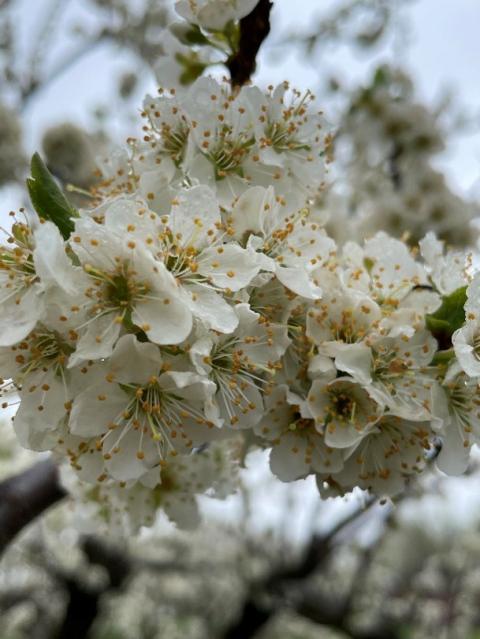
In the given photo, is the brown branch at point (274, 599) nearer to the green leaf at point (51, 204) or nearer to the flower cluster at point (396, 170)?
the flower cluster at point (396, 170)

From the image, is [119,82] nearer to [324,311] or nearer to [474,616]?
[324,311]

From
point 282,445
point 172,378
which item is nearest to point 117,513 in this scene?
point 282,445

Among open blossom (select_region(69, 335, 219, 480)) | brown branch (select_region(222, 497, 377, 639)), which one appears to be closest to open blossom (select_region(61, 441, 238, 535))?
open blossom (select_region(69, 335, 219, 480))

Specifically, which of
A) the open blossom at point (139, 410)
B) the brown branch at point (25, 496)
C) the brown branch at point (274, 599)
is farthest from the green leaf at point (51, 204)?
the brown branch at point (274, 599)

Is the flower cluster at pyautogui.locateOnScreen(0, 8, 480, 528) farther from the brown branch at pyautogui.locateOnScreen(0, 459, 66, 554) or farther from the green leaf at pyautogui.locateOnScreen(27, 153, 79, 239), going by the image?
the brown branch at pyautogui.locateOnScreen(0, 459, 66, 554)

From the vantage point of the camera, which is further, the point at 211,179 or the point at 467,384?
the point at 211,179

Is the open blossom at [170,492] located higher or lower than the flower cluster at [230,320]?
lower

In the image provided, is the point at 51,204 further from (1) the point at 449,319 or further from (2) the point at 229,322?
(1) the point at 449,319

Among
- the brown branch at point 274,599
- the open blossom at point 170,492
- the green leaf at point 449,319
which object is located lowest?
the brown branch at point 274,599
